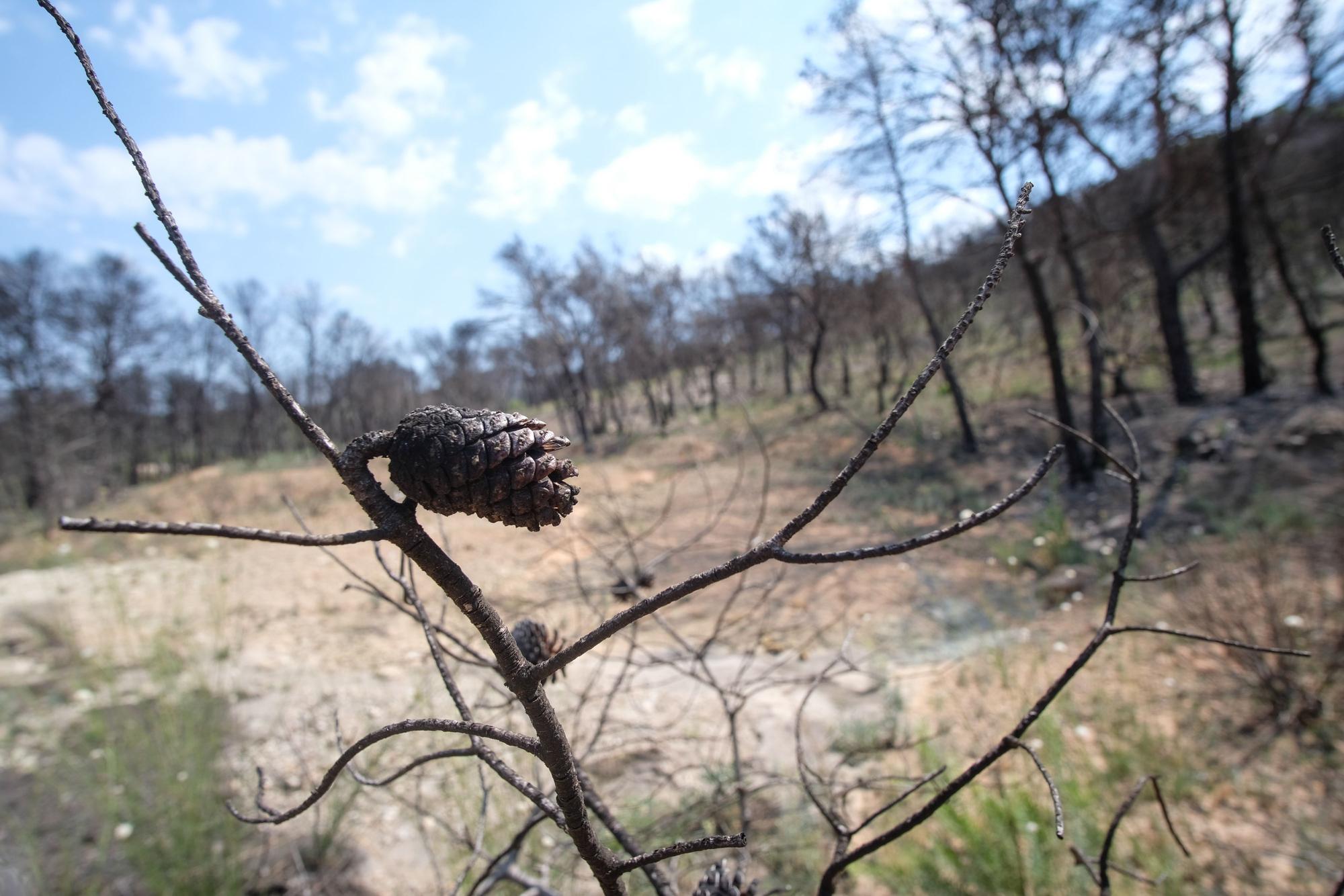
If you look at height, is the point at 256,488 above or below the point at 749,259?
below

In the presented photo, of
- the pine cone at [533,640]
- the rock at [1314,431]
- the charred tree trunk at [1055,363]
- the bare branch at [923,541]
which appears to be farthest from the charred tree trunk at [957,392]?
the bare branch at [923,541]

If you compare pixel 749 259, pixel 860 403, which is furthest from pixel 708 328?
pixel 860 403

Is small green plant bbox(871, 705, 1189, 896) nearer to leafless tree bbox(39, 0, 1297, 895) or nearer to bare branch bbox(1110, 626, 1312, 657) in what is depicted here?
bare branch bbox(1110, 626, 1312, 657)

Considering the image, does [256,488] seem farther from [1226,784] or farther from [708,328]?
[708,328]

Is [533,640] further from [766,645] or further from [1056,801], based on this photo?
[766,645]

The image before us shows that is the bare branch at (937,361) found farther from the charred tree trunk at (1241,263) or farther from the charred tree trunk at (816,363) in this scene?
the charred tree trunk at (816,363)

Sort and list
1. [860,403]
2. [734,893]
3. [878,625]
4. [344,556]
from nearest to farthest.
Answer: [734,893], [878,625], [344,556], [860,403]
